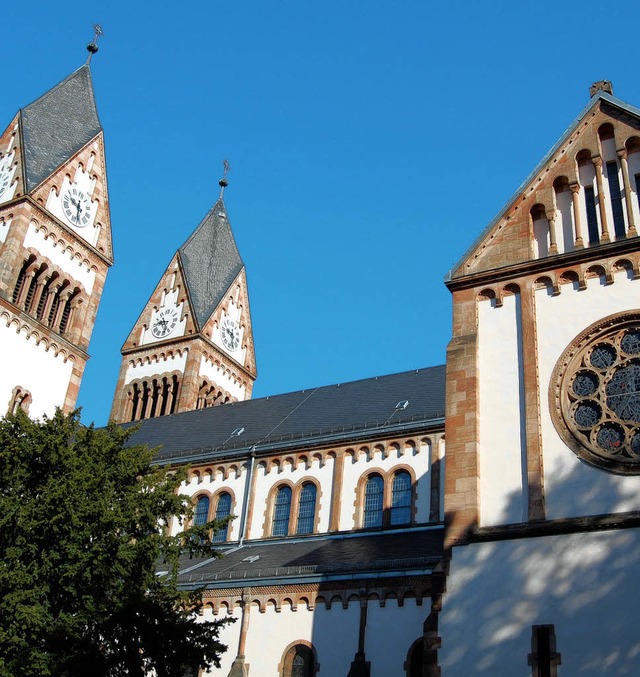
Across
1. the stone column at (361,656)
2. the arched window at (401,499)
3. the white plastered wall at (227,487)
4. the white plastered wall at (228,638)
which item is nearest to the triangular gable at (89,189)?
the white plastered wall at (227,487)

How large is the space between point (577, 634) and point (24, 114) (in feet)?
122

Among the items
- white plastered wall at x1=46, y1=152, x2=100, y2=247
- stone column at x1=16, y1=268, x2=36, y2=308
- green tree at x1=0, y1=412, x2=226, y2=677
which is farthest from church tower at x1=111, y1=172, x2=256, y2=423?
green tree at x1=0, y1=412, x2=226, y2=677

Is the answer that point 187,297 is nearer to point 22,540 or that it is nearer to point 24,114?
point 24,114

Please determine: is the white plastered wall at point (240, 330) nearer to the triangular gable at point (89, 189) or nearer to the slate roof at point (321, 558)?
the triangular gable at point (89, 189)

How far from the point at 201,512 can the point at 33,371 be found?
448 inches

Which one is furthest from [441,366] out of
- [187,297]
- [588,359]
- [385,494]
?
[187,297]

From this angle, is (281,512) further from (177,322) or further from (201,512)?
(177,322)

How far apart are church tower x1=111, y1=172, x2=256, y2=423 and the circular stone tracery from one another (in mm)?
31144

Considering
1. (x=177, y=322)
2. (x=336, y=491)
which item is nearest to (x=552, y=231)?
(x=336, y=491)

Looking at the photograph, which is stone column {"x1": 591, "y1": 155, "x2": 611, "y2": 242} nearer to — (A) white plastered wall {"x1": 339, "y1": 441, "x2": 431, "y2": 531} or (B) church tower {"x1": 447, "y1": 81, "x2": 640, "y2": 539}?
(B) church tower {"x1": 447, "y1": 81, "x2": 640, "y2": 539}

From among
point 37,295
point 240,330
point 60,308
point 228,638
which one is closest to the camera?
point 228,638

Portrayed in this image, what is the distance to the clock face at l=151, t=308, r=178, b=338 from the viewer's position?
50969 mm

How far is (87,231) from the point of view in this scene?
1689 inches

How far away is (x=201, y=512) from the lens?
102 feet
